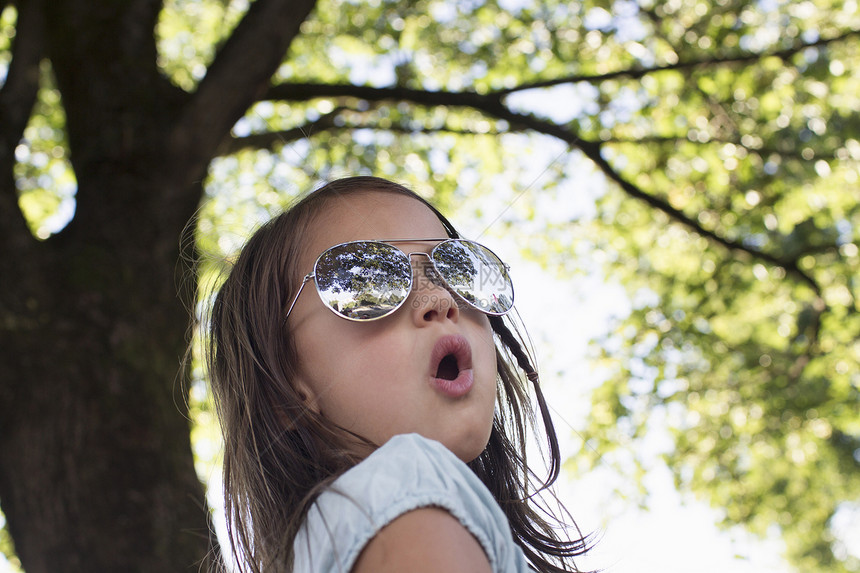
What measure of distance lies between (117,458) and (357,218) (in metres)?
1.92

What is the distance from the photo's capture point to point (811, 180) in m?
6.22

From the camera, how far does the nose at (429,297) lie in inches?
52.6

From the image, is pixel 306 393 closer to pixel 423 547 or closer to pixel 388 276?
pixel 388 276

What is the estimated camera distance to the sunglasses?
1.33m

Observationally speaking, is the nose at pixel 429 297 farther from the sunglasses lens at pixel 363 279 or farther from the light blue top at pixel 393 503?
the light blue top at pixel 393 503

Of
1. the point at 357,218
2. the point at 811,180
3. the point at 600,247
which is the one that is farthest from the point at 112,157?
the point at 811,180

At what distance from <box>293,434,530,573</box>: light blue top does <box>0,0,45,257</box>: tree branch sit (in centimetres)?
281

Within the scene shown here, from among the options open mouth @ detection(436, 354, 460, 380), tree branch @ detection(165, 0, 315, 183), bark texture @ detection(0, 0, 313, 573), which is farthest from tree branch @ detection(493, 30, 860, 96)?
open mouth @ detection(436, 354, 460, 380)

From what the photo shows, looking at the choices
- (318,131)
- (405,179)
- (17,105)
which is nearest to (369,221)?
(405,179)

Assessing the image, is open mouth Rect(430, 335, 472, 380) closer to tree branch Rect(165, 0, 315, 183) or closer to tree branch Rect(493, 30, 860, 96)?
tree branch Rect(165, 0, 315, 183)

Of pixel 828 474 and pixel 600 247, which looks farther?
pixel 828 474

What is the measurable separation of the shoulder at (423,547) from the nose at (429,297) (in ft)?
1.47

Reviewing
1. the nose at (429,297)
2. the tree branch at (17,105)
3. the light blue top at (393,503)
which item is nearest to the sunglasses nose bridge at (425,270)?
the nose at (429,297)

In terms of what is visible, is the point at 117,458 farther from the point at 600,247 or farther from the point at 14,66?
the point at 600,247
